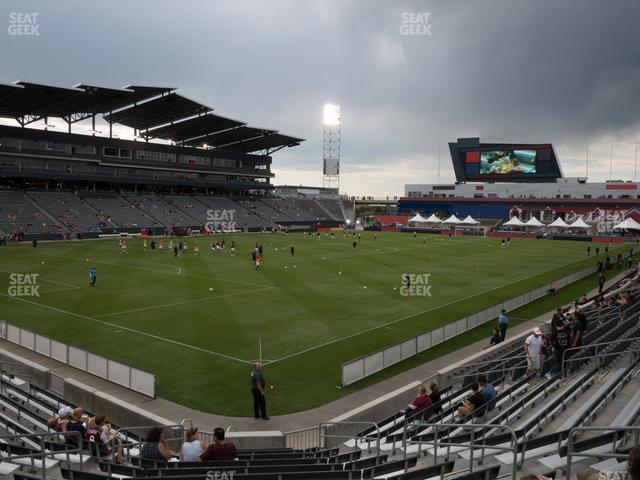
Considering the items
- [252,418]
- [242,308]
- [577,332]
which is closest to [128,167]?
[242,308]

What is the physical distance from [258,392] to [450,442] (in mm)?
6305

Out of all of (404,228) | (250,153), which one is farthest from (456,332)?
(250,153)

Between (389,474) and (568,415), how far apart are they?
143 inches

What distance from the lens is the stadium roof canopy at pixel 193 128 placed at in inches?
3211

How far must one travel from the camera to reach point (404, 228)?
335 feet

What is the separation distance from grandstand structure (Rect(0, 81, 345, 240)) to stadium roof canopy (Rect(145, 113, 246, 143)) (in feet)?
0.58

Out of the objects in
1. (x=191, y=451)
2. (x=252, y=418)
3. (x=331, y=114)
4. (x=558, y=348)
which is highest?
(x=331, y=114)

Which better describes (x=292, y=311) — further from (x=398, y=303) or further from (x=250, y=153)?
(x=250, y=153)

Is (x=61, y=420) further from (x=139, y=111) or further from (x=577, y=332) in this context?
(x=139, y=111)

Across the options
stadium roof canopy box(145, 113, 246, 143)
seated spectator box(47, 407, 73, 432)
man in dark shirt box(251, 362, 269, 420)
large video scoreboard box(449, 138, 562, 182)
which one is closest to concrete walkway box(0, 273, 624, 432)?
man in dark shirt box(251, 362, 269, 420)

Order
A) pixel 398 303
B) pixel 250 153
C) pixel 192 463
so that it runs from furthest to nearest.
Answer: pixel 250 153, pixel 398 303, pixel 192 463

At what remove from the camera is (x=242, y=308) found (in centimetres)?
2634

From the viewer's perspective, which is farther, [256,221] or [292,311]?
[256,221]

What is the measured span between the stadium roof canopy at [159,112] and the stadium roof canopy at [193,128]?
206 cm
